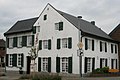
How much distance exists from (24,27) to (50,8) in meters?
6.66

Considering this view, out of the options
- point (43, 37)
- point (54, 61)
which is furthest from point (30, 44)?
point (54, 61)

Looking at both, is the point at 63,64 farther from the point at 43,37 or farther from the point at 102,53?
the point at 102,53

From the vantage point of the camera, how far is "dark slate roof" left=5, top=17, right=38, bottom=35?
38.8 meters

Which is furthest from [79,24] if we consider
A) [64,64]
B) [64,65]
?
[64,65]

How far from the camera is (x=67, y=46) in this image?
32.4 metres

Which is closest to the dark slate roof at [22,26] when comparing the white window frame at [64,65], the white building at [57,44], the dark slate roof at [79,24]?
the white building at [57,44]

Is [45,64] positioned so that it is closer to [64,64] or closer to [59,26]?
[64,64]

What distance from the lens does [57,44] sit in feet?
110

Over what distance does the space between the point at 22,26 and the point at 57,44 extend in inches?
368

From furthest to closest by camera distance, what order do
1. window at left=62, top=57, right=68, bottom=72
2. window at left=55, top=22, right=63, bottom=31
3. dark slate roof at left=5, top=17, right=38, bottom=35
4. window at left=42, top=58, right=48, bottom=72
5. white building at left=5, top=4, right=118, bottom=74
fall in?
1. dark slate roof at left=5, top=17, right=38, bottom=35
2. window at left=42, top=58, right=48, bottom=72
3. window at left=55, top=22, right=63, bottom=31
4. window at left=62, top=57, right=68, bottom=72
5. white building at left=5, top=4, right=118, bottom=74

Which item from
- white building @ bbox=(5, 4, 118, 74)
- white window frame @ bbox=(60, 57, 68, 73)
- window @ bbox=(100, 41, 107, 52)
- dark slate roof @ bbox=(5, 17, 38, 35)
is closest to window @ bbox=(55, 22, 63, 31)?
white building @ bbox=(5, 4, 118, 74)

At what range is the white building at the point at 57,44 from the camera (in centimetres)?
3206

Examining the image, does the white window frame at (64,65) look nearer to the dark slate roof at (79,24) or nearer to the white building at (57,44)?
the white building at (57,44)

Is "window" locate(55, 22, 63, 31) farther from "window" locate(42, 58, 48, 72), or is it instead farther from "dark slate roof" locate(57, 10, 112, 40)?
"window" locate(42, 58, 48, 72)
